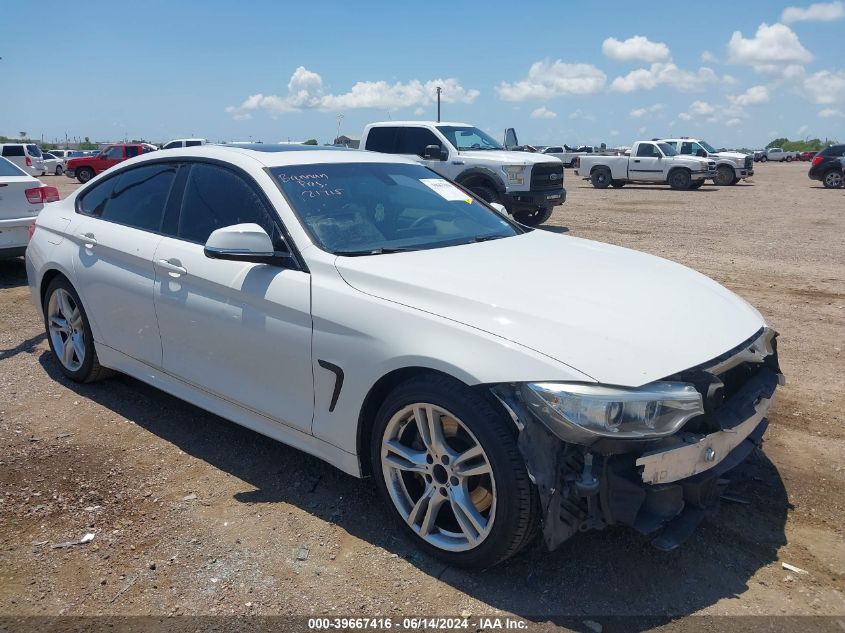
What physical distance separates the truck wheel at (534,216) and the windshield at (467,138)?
1510 millimetres

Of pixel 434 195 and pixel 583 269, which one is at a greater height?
pixel 434 195

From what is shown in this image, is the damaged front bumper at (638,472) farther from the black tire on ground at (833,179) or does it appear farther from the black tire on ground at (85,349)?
the black tire on ground at (833,179)

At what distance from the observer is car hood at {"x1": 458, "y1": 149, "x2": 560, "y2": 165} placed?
1338cm

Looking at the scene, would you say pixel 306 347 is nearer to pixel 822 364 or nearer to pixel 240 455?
pixel 240 455

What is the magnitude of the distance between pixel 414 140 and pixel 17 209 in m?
7.90

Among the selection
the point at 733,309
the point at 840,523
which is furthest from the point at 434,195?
the point at 840,523

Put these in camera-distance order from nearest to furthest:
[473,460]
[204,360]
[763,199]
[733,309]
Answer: [473,460]
[733,309]
[204,360]
[763,199]

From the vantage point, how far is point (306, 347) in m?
3.31

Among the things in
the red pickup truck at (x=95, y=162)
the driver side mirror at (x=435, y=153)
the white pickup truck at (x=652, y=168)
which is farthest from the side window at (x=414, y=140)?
the red pickup truck at (x=95, y=162)

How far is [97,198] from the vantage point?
4.97 metres

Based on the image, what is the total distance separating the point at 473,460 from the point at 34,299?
405 cm

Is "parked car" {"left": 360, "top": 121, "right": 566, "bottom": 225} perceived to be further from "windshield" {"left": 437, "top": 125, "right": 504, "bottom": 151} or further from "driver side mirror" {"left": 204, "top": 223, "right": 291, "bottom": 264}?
"driver side mirror" {"left": 204, "top": 223, "right": 291, "bottom": 264}

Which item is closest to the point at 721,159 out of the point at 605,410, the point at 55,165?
the point at 605,410

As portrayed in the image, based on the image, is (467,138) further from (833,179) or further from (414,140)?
(833,179)
